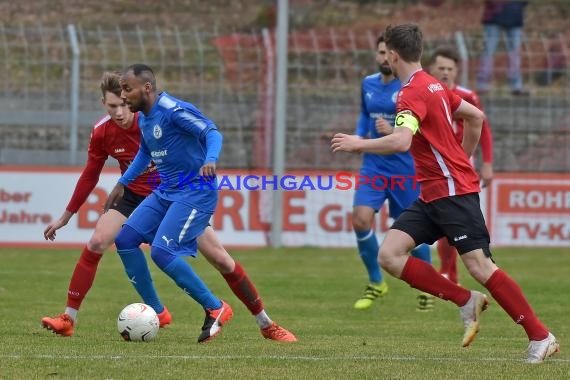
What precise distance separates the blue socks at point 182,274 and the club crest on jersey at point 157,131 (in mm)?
768

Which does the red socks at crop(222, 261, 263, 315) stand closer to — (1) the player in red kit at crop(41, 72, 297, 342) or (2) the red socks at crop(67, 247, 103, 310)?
(1) the player in red kit at crop(41, 72, 297, 342)

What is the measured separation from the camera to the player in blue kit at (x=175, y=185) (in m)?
8.29

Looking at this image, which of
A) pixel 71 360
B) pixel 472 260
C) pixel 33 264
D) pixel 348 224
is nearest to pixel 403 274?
pixel 472 260

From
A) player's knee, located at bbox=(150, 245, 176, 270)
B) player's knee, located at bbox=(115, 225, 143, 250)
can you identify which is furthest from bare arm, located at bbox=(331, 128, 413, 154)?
player's knee, located at bbox=(115, 225, 143, 250)

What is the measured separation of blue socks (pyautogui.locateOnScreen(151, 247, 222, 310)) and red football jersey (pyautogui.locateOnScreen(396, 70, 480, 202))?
1.74m

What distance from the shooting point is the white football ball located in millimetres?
8375

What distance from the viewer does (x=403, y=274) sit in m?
7.84

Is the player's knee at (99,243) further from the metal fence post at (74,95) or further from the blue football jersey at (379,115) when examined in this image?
the metal fence post at (74,95)

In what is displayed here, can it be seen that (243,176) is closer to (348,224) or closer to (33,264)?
(348,224)

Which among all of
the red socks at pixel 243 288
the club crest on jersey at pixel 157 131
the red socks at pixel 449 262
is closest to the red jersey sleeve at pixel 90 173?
the club crest on jersey at pixel 157 131

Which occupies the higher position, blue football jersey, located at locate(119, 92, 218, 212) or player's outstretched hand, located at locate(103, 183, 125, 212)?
blue football jersey, located at locate(119, 92, 218, 212)

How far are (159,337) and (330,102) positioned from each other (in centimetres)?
1041

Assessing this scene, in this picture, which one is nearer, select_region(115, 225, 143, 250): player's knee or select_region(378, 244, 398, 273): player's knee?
select_region(378, 244, 398, 273): player's knee

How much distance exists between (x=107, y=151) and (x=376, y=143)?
3.07 m
